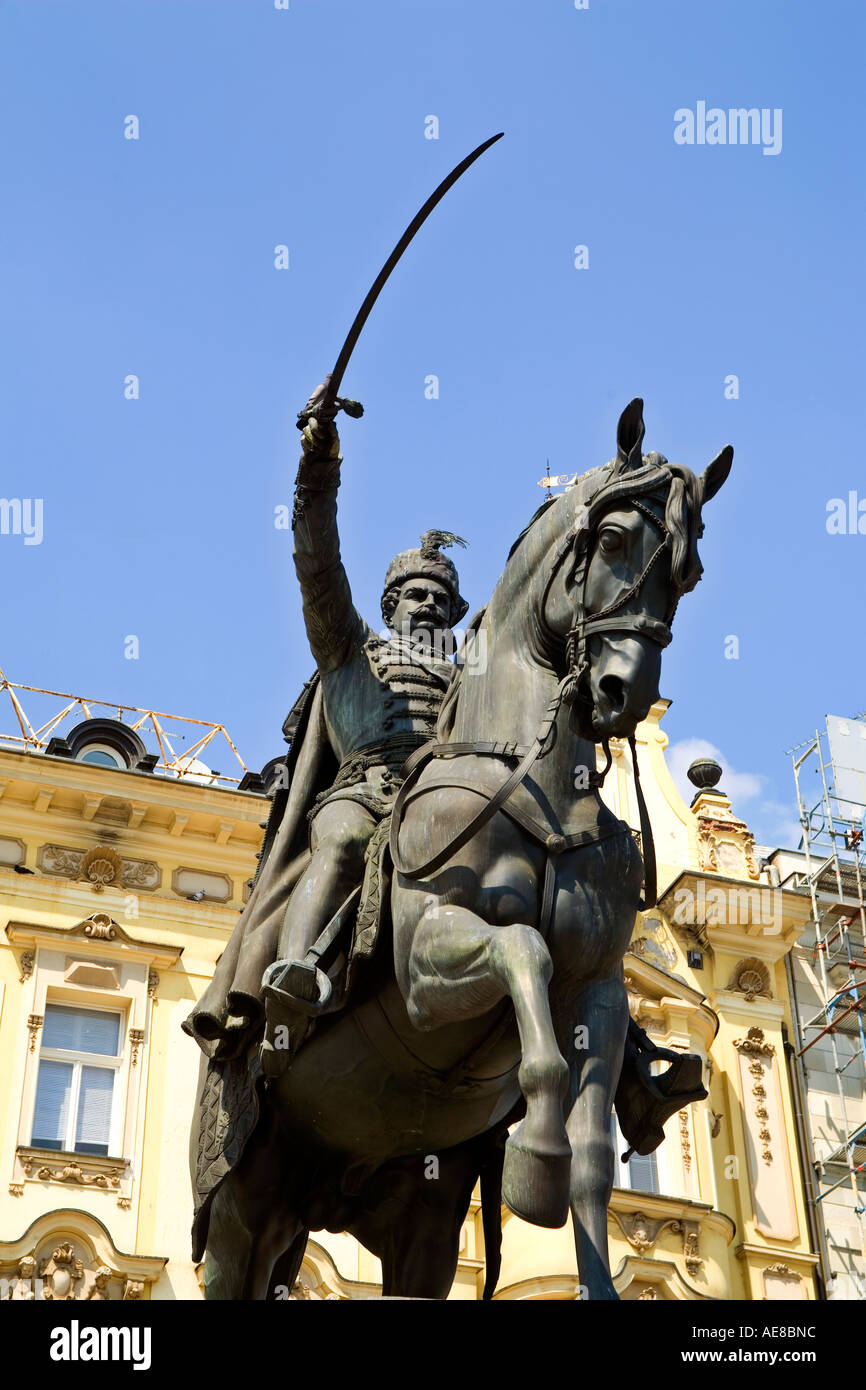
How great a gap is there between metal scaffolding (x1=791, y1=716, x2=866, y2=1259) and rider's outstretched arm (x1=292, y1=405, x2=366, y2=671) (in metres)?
20.1

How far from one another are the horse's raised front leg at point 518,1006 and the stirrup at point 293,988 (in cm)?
35

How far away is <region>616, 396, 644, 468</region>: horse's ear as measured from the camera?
7637mm

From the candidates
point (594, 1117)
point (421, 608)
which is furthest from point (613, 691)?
point (421, 608)

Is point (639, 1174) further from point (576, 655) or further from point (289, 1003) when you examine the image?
point (576, 655)

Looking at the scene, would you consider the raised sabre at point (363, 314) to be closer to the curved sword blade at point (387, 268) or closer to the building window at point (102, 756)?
the curved sword blade at point (387, 268)

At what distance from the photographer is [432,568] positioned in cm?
938

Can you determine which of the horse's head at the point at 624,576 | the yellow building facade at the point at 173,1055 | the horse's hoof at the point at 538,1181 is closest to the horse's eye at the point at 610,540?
the horse's head at the point at 624,576

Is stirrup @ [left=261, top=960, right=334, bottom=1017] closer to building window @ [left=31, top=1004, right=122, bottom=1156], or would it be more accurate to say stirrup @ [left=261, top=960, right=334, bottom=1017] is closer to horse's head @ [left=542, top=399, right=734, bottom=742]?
horse's head @ [left=542, top=399, right=734, bottom=742]

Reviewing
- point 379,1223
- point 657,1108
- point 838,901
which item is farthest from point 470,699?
point 838,901

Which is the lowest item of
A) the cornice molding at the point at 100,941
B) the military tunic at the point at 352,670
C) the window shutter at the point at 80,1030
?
the military tunic at the point at 352,670

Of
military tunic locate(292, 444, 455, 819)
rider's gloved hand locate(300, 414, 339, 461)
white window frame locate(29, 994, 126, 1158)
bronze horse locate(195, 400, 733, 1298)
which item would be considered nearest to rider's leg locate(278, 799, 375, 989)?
military tunic locate(292, 444, 455, 819)

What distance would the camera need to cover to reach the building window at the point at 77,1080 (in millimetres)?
23781

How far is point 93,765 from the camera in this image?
25.2 metres

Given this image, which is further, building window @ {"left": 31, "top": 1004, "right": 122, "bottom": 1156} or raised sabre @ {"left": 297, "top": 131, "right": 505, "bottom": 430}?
building window @ {"left": 31, "top": 1004, "right": 122, "bottom": 1156}
